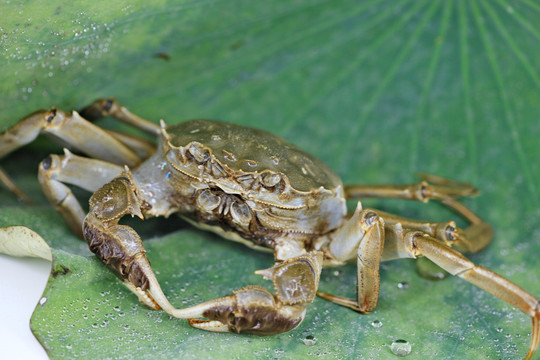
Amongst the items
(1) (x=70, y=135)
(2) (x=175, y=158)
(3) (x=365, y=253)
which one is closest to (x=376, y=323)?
(3) (x=365, y=253)

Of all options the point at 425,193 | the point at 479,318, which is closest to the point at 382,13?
the point at 425,193

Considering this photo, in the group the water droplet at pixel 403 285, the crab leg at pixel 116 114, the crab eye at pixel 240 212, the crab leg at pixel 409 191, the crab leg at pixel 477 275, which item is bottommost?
the water droplet at pixel 403 285

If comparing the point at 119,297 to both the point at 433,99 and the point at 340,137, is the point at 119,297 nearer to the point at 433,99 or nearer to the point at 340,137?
the point at 340,137

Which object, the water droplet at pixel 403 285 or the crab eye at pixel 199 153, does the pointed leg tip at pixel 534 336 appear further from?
the crab eye at pixel 199 153

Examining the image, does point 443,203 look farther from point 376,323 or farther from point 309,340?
point 309,340

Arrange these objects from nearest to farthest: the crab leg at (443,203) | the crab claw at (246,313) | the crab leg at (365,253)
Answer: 1. the crab claw at (246,313)
2. the crab leg at (365,253)
3. the crab leg at (443,203)

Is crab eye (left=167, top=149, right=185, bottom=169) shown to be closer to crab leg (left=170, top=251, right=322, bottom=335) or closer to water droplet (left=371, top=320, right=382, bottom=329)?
crab leg (left=170, top=251, right=322, bottom=335)

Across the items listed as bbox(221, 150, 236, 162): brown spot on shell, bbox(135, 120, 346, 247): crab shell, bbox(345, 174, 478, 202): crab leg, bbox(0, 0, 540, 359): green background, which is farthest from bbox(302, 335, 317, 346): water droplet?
bbox(345, 174, 478, 202): crab leg

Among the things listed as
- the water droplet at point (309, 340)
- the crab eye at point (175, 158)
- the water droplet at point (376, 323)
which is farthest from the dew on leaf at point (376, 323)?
the crab eye at point (175, 158)
